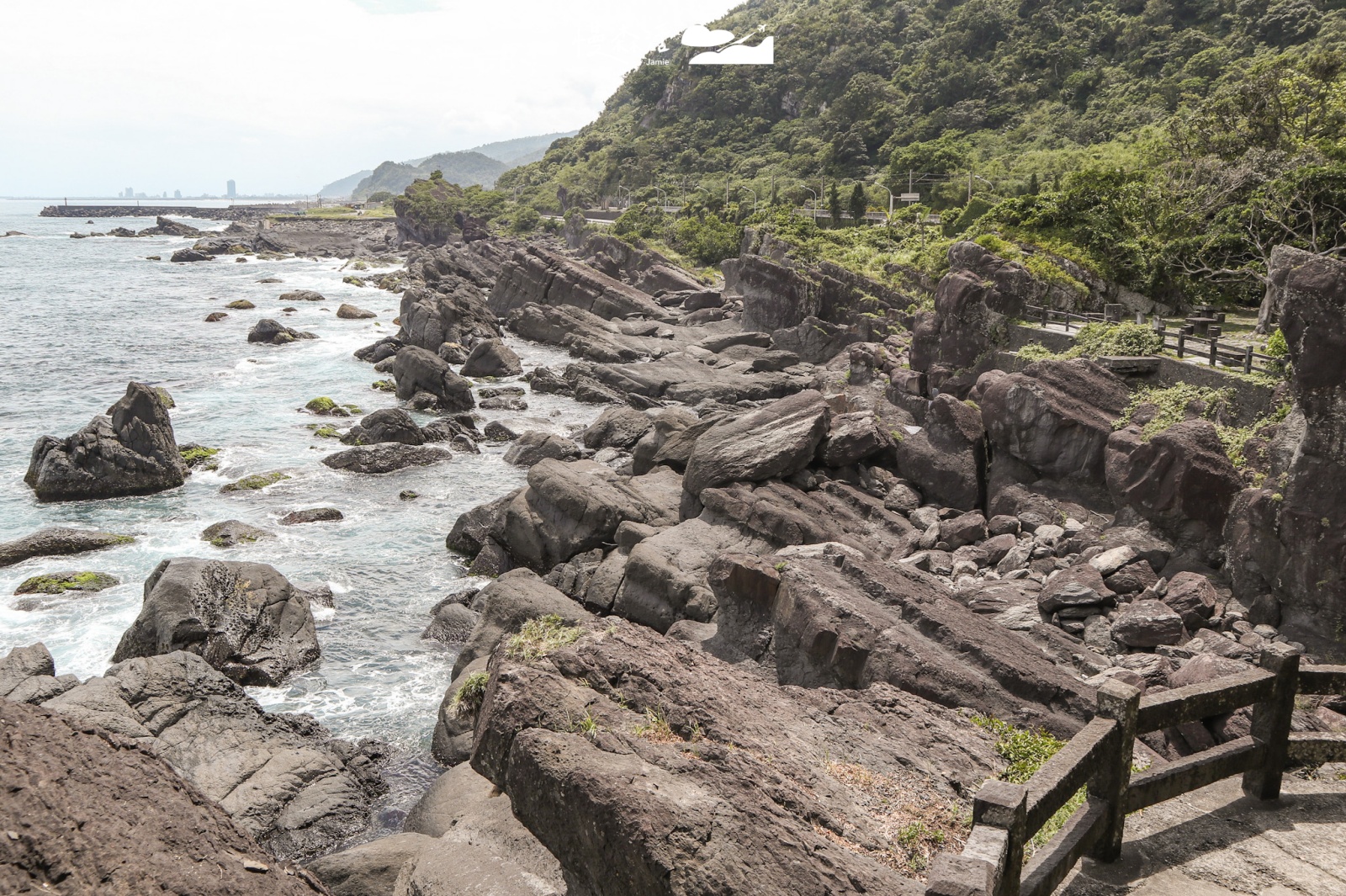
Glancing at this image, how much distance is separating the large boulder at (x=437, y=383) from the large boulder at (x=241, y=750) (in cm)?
2959

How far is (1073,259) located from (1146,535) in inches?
763

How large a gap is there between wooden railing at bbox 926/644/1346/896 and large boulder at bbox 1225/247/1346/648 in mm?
10314

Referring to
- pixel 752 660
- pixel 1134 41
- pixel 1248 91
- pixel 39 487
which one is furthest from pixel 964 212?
pixel 1134 41

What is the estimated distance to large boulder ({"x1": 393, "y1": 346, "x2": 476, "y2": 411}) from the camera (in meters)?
46.4

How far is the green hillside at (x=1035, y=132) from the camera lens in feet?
112

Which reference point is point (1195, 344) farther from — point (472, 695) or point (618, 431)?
point (472, 695)

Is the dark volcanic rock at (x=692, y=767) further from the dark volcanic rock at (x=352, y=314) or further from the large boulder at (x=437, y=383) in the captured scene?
the dark volcanic rock at (x=352, y=314)

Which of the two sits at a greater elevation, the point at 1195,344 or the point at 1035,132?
the point at 1035,132

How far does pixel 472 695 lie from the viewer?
15023 millimetres

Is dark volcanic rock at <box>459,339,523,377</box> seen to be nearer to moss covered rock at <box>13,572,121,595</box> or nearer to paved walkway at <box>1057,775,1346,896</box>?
moss covered rock at <box>13,572,121,595</box>

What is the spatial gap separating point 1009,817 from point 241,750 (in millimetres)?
14651

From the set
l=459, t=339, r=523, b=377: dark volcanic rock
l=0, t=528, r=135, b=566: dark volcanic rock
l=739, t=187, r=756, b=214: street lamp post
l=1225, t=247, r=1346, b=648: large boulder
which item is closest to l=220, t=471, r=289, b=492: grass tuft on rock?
l=0, t=528, r=135, b=566: dark volcanic rock

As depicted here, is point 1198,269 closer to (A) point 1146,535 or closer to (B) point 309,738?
(A) point 1146,535

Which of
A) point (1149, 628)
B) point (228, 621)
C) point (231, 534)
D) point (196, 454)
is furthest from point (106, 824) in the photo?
point (196, 454)
